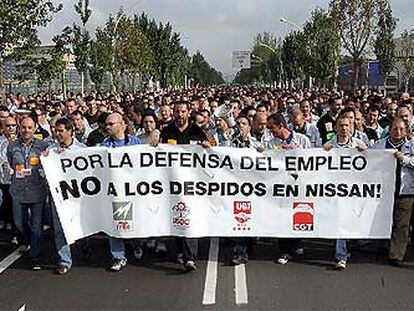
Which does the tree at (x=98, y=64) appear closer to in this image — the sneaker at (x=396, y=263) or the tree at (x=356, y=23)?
the tree at (x=356, y=23)

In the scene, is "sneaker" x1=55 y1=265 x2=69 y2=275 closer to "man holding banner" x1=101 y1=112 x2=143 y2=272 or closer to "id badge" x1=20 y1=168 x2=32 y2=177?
"man holding banner" x1=101 y1=112 x2=143 y2=272

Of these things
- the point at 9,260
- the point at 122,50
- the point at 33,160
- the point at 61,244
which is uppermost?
the point at 122,50

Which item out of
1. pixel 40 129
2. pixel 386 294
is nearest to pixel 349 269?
pixel 386 294

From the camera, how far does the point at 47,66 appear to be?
72.8ft

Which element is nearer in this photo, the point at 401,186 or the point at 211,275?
the point at 211,275

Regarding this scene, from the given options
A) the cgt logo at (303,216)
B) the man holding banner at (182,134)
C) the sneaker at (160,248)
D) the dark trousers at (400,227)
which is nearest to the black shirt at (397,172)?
the dark trousers at (400,227)

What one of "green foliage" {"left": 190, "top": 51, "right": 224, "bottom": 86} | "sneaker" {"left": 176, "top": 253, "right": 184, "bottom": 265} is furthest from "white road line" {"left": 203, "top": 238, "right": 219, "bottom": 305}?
"green foliage" {"left": 190, "top": 51, "right": 224, "bottom": 86}

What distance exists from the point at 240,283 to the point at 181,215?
1110 mm

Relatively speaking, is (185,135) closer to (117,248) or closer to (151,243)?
(151,243)

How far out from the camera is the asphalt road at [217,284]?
6043 mm

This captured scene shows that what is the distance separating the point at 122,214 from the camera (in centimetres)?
725

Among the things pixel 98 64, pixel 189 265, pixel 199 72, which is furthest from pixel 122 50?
pixel 199 72

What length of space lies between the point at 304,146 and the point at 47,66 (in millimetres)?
16273

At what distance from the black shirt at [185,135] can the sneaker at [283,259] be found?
5.60 ft
